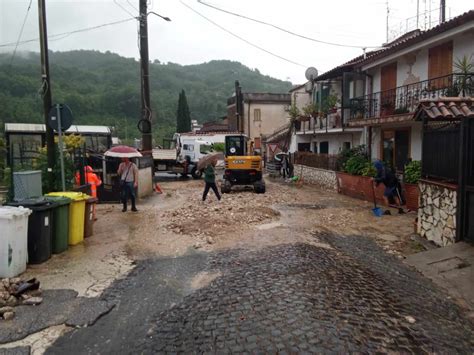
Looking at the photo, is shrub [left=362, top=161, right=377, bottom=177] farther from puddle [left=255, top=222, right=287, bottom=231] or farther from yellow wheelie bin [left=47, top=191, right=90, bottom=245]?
yellow wheelie bin [left=47, top=191, right=90, bottom=245]

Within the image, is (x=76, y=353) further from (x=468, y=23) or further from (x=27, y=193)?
(x=468, y=23)

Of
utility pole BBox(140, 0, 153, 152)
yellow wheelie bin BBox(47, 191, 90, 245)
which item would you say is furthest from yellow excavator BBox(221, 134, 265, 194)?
yellow wheelie bin BBox(47, 191, 90, 245)

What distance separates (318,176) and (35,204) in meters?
16.9

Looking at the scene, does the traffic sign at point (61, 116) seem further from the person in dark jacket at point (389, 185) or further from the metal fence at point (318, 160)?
the metal fence at point (318, 160)

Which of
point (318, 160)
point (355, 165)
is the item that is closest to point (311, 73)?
point (318, 160)

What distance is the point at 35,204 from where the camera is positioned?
6891mm

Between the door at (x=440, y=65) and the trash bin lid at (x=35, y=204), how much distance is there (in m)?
12.6

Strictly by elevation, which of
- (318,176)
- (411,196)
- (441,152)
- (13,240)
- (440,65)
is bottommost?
(411,196)

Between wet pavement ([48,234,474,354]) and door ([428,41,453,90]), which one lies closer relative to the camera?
wet pavement ([48,234,474,354])

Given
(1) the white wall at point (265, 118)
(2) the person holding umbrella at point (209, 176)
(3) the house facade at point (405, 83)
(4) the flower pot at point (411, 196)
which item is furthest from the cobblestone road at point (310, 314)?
(1) the white wall at point (265, 118)

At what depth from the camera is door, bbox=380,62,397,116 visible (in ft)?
56.1

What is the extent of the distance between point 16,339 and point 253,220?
6.93m

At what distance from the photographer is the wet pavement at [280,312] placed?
13.6 ft

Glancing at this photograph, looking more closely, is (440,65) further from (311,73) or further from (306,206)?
(311,73)
